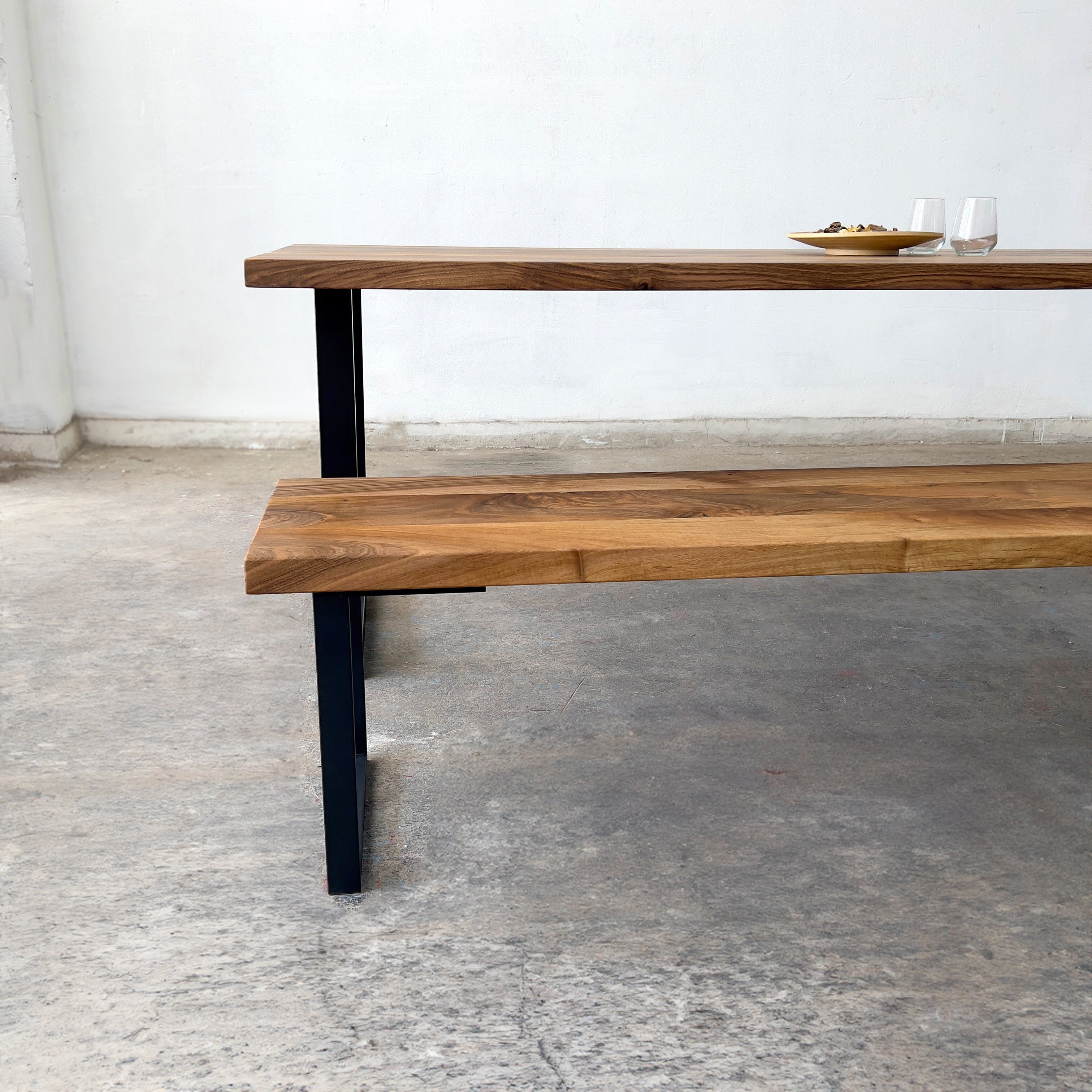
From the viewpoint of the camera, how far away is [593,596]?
9.32 feet

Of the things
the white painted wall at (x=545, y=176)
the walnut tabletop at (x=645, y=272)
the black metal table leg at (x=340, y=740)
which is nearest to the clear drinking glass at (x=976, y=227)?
the walnut tabletop at (x=645, y=272)

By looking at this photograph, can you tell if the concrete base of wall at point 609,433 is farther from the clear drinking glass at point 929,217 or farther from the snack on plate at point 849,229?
the clear drinking glass at point 929,217

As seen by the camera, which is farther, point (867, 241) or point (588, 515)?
point (867, 241)

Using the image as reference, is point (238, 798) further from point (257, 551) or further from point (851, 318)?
point (851, 318)

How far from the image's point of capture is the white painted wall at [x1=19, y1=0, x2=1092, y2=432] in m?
4.23

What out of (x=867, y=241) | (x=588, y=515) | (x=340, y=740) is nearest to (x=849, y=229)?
(x=867, y=241)

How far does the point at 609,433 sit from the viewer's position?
475 cm

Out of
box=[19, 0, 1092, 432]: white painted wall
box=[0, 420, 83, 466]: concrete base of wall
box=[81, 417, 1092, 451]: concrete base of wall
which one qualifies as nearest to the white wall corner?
box=[0, 420, 83, 466]: concrete base of wall

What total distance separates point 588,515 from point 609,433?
3343 mm

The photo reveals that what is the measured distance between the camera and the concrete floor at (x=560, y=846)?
122 cm

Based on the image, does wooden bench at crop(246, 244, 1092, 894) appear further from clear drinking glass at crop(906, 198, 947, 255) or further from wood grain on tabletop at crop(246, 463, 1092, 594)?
clear drinking glass at crop(906, 198, 947, 255)

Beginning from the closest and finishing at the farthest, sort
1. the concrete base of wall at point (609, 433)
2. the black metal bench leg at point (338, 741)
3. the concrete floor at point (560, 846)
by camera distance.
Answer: the concrete floor at point (560, 846)
the black metal bench leg at point (338, 741)
the concrete base of wall at point (609, 433)

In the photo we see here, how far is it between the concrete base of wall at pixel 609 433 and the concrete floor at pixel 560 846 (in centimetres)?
183

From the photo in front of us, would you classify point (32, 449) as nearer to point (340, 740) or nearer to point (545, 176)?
point (545, 176)
